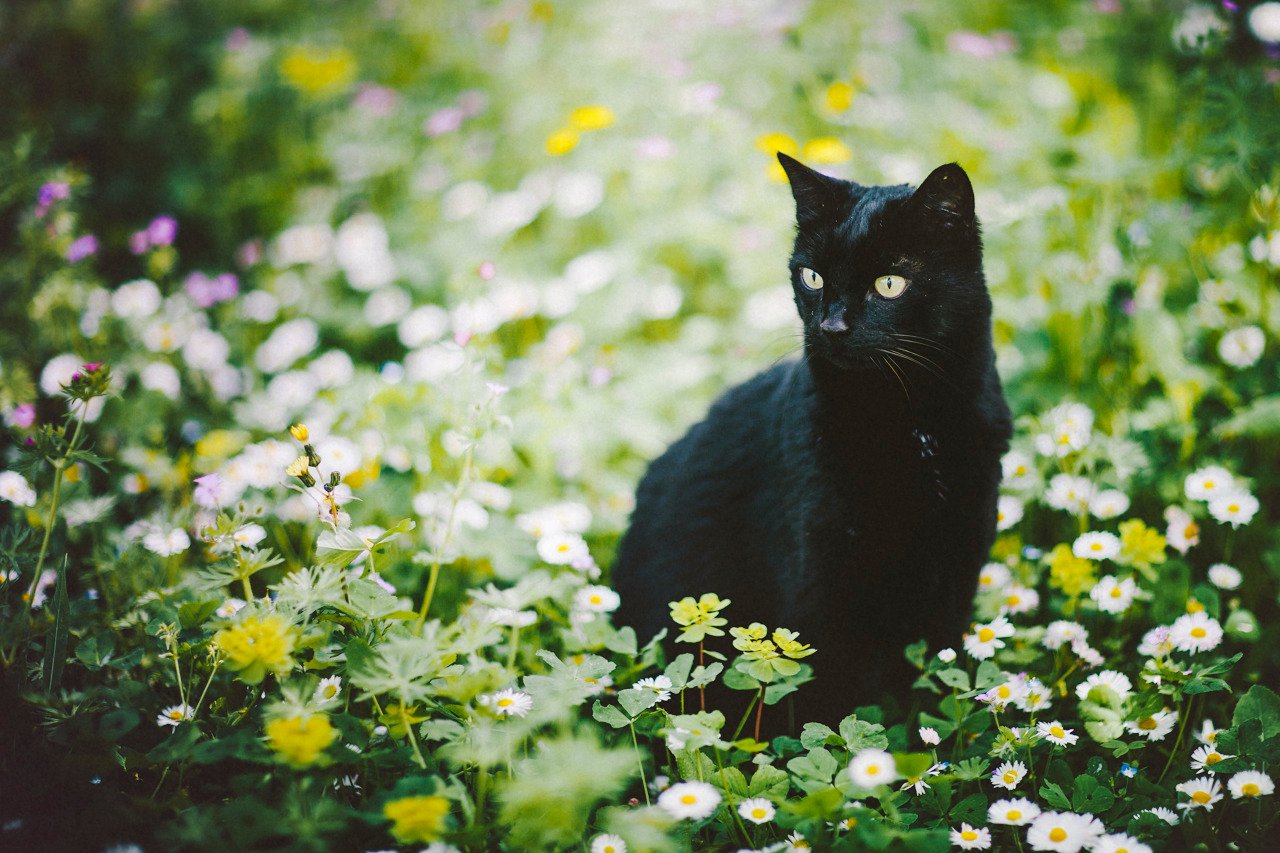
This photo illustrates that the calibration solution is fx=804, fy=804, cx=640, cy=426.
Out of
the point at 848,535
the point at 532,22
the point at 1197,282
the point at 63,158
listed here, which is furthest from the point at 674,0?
the point at 848,535

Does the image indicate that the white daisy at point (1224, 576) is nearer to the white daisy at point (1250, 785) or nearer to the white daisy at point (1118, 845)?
the white daisy at point (1250, 785)

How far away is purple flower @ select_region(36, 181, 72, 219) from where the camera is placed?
2.50m

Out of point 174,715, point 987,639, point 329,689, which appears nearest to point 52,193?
point 174,715

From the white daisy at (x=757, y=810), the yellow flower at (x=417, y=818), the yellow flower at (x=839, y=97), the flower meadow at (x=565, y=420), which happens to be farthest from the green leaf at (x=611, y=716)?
the yellow flower at (x=839, y=97)

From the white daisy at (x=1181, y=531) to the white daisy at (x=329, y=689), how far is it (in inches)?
71.5

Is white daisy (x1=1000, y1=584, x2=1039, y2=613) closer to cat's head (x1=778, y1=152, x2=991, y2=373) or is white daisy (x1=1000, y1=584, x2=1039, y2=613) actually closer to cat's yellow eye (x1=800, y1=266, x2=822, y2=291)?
cat's head (x1=778, y1=152, x2=991, y2=373)

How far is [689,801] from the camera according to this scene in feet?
4.12

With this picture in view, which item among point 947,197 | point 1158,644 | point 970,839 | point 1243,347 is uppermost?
point 947,197

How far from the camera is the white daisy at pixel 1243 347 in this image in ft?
7.49

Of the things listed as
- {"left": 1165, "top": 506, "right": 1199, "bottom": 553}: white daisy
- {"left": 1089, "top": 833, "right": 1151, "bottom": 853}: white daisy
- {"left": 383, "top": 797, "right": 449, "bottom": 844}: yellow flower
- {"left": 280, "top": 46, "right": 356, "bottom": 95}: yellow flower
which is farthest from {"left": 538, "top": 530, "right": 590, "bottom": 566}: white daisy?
{"left": 280, "top": 46, "right": 356, "bottom": 95}: yellow flower

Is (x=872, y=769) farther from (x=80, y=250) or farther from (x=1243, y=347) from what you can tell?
(x=80, y=250)

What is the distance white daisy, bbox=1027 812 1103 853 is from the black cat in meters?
0.47

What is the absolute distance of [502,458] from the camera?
8.00 feet

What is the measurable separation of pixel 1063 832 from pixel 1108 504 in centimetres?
93
